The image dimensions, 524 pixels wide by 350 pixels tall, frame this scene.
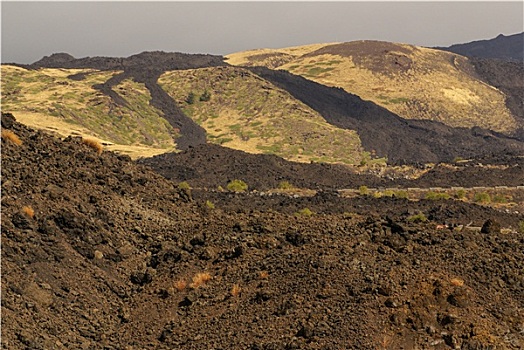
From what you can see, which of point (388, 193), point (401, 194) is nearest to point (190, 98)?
point (388, 193)

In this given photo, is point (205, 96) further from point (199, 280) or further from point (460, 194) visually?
point (199, 280)

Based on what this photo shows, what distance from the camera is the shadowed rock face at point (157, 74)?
280 feet

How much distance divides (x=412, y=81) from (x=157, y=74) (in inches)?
1651

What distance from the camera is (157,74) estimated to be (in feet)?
353

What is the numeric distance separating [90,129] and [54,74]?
33594 millimetres

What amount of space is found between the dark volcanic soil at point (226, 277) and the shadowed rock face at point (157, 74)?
54882 mm

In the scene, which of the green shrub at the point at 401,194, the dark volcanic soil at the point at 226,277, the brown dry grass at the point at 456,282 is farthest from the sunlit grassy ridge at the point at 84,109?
the brown dry grass at the point at 456,282

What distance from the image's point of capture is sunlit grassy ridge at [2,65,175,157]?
2872 inches

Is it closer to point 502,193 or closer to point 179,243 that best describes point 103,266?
point 179,243

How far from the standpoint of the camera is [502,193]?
167ft

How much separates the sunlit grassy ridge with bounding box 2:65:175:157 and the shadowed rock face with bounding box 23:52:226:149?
1.35 meters

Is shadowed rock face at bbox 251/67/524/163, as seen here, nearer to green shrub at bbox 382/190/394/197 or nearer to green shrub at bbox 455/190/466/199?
green shrub at bbox 382/190/394/197

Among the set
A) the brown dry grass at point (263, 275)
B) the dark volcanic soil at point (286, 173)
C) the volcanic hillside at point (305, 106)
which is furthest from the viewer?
the volcanic hillside at point (305, 106)

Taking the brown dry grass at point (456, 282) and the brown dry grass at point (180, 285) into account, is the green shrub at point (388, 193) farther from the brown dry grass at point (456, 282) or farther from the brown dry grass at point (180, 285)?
the brown dry grass at point (456, 282)
